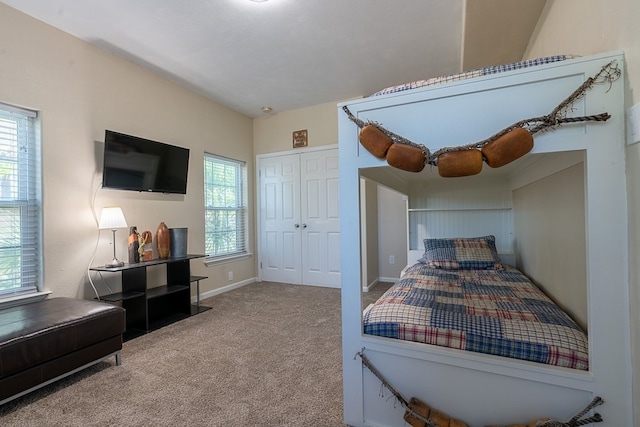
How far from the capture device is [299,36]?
2.69 metres

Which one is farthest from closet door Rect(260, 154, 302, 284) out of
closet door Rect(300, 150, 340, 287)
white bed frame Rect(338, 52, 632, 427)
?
white bed frame Rect(338, 52, 632, 427)

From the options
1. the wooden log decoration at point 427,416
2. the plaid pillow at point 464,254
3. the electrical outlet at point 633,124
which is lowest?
the wooden log decoration at point 427,416

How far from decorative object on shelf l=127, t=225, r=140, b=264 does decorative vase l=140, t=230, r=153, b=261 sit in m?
0.05

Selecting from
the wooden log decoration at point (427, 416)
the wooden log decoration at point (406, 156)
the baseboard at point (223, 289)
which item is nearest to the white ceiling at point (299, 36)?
the wooden log decoration at point (406, 156)

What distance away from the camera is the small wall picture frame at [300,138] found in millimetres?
4523

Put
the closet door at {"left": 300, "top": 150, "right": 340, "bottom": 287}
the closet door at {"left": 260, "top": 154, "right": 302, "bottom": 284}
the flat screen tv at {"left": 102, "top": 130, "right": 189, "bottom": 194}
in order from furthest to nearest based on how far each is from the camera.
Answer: the closet door at {"left": 260, "top": 154, "right": 302, "bottom": 284}, the closet door at {"left": 300, "top": 150, "right": 340, "bottom": 287}, the flat screen tv at {"left": 102, "top": 130, "right": 189, "bottom": 194}

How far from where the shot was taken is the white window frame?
7.41 feet

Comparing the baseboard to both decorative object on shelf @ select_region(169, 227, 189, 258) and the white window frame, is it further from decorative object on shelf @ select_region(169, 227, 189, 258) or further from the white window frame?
the white window frame

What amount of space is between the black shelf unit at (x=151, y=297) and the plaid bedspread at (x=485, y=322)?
7.45ft

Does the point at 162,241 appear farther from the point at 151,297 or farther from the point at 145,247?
the point at 151,297

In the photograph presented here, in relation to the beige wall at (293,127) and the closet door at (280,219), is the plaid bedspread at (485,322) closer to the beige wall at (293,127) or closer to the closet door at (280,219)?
the closet door at (280,219)

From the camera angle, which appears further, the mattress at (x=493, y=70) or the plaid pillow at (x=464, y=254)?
the plaid pillow at (x=464, y=254)

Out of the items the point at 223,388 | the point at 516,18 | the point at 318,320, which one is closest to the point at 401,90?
the point at 516,18

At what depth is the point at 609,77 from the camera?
0.97 m
